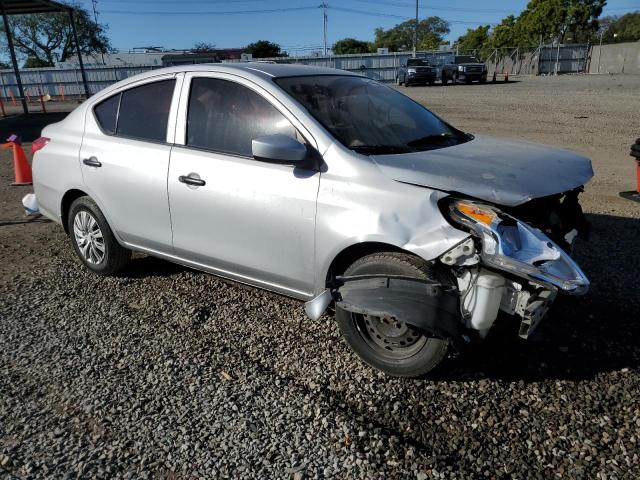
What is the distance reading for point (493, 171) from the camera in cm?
302

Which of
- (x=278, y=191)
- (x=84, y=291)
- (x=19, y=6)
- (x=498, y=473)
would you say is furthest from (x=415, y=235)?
(x=19, y=6)

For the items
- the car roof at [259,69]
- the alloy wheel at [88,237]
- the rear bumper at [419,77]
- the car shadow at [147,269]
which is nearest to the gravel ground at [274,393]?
the car shadow at [147,269]

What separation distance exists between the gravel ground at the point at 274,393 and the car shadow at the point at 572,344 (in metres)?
0.01

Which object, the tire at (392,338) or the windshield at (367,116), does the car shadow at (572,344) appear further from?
the windshield at (367,116)

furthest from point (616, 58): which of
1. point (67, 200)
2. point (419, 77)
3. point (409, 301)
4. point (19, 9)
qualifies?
point (409, 301)

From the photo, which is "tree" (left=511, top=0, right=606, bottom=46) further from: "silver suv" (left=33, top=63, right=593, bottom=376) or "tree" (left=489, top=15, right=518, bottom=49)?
"silver suv" (left=33, top=63, right=593, bottom=376)

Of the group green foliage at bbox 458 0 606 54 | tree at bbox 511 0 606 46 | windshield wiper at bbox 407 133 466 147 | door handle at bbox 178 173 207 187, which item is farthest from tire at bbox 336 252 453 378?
tree at bbox 511 0 606 46

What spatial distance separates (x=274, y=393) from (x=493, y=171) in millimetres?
1799

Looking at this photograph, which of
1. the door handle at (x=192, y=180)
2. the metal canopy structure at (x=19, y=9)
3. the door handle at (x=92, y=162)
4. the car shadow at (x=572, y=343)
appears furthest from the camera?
the metal canopy structure at (x=19, y=9)

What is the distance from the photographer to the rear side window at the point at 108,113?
14.2 feet

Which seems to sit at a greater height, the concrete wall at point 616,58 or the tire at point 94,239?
the concrete wall at point 616,58

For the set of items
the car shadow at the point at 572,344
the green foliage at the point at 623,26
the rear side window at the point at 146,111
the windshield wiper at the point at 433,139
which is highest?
the green foliage at the point at 623,26

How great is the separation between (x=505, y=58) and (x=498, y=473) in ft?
176

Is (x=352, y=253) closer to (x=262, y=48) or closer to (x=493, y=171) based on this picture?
(x=493, y=171)
